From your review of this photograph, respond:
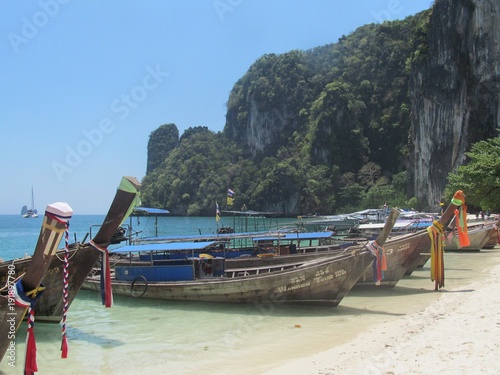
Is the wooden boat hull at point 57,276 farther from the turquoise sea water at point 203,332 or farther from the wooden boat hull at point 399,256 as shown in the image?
the wooden boat hull at point 399,256

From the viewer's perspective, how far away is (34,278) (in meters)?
5.16

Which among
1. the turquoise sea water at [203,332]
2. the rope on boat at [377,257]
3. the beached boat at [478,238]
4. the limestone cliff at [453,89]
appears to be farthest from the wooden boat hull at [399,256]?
the limestone cliff at [453,89]

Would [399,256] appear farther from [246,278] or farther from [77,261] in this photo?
[77,261]

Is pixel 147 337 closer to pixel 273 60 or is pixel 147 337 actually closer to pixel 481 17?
pixel 481 17

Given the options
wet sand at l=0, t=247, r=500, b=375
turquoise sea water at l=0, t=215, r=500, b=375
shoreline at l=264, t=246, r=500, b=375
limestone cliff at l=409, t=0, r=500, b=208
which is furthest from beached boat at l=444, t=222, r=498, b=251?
limestone cliff at l=409, t=0, r=500, b=208

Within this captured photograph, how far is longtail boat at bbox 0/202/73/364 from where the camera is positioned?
4910 mm

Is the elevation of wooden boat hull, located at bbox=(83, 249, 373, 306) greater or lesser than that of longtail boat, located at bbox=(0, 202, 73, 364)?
lesser

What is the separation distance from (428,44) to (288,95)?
5491 centimetres

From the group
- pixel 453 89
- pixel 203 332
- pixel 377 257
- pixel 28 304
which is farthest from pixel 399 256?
pixel 453 89

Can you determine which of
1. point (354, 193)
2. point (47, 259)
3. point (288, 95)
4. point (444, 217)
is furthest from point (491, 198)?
point (288, 95)

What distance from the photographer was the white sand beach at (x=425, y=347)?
595 centimetres

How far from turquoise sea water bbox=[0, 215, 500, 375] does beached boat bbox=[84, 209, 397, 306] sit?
304 mm

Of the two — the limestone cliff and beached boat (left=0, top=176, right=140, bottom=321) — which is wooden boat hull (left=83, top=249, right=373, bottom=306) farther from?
the limestone cliff

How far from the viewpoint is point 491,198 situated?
95.2 ft
